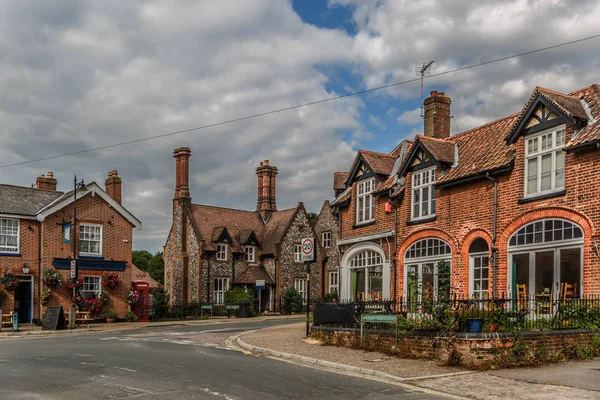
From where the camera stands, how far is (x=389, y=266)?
80.3 feet

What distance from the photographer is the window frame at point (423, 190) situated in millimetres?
22562

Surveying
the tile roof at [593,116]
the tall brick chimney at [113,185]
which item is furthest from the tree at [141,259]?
the tile roof at [593,116]

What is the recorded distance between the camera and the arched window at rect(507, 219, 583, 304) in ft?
56.9

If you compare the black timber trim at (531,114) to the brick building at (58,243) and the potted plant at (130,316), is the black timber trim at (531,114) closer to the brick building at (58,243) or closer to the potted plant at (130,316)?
the brick building at (58,243)

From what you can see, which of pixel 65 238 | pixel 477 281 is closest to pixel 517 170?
pixel 477 281

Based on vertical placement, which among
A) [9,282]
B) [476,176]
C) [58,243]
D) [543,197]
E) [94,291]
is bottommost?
[94,291]

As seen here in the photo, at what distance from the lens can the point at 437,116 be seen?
2666 cm

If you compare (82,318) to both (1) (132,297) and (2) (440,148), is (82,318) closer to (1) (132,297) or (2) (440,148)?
(1) (132,297)

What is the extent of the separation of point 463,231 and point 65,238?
876 inches

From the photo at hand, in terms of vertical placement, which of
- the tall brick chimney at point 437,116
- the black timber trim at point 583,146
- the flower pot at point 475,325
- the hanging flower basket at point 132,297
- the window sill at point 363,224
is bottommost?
the hanging flower basket at point 132,297

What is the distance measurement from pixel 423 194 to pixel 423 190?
14cm

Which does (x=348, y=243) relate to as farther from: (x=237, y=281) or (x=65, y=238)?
(x=237, y=281)

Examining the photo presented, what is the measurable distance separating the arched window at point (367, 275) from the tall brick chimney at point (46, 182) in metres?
24.0

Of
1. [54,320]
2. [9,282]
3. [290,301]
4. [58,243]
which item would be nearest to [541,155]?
[54,320]
